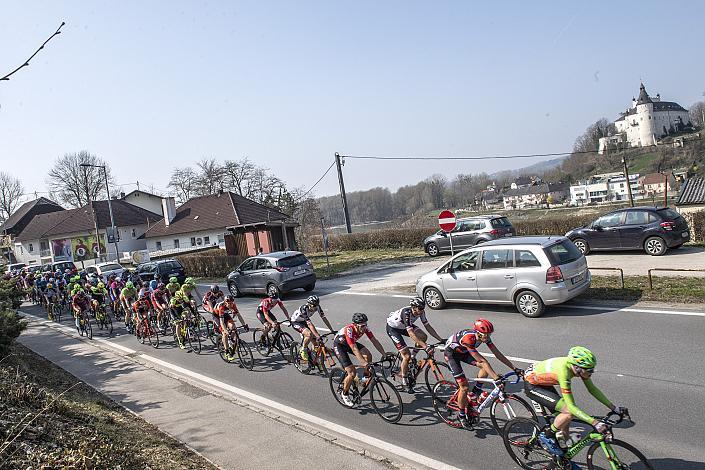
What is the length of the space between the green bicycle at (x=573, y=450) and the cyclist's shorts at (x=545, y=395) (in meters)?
0.22

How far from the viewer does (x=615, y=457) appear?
471 centimetres

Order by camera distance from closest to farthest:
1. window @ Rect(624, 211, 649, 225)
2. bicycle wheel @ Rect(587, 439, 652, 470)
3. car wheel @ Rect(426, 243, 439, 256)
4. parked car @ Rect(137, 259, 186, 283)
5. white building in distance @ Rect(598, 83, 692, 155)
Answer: bicycle wheel @ Rect(587, 439, 652, 470) < window @ Rect(624, 211, 649, 225) < parked car @ Rect(137, 259, 186, 283) < car wheel @ Rect(426, 243, 439, 256) < white building in distance @ Rect(598, 83, 692, 155)

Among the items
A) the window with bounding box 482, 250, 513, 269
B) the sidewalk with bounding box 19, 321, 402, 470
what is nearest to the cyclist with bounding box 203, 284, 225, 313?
the sidewalk with bounding box 19, 321, 402, 470

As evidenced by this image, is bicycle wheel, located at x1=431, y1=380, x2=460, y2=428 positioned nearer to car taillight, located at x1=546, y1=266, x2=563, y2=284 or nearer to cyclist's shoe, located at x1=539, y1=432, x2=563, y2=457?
cyclist's shoe, located at x1=539, y1=432, x2=563, y2=457

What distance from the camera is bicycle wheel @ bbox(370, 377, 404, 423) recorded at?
7211 mm

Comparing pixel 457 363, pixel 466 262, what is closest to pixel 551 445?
pixel 457 363

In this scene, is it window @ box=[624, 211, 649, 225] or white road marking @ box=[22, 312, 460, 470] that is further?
window @ box=[624, 211, 649, 225]

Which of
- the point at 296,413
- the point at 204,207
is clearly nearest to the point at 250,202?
the point at 204,207

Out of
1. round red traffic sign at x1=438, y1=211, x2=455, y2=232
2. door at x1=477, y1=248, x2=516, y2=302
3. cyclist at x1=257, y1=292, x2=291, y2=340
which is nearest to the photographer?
cyclist at x1=257, y1=292, x2=291, y2=340

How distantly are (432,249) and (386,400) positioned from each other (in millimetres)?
19808

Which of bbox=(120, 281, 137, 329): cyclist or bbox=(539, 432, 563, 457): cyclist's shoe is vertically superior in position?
bbox=(120, 281, 137, 329): cyclist

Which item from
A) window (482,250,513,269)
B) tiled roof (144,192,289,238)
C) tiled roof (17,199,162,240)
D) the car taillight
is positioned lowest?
the car taillight

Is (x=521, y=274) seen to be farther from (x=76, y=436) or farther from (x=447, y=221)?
(x=76, y=436)

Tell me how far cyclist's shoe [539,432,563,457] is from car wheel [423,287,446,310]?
27.4 ft
